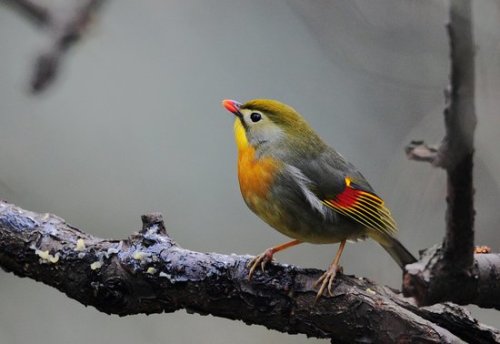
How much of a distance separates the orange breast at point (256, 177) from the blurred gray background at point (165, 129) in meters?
1.35

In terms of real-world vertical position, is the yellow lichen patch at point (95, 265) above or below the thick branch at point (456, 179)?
below

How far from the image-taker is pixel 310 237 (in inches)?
74.2

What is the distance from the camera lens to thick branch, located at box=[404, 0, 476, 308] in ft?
3.54

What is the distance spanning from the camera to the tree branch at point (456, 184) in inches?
42.5

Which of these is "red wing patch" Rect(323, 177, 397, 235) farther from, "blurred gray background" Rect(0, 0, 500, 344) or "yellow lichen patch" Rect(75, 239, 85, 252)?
"blurred gray background" Rect(0, 0, 500, 344)

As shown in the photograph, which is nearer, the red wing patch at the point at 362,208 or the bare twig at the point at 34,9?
the red wing patch at the point at 362,208

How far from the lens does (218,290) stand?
1.74 m

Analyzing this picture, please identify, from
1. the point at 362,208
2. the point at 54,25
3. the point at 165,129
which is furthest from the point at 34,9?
the point at 362,208

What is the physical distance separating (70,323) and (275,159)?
1780 mm

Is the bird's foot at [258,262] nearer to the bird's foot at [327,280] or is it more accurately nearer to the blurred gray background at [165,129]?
the bird's foot at [327,280]

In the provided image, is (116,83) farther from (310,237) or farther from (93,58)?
(310,237)

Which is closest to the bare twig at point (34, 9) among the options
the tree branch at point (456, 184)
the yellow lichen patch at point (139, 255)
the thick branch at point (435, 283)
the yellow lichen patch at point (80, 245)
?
the yellow lichen patch at point (80, 245)

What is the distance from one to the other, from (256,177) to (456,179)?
0.70 m

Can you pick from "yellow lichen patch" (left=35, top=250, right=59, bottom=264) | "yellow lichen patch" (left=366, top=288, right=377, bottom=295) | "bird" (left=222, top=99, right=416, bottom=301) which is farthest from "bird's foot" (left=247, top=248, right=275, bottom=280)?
"yellow lichen patch" (left=35, top=250, right=59, bottom=264)
